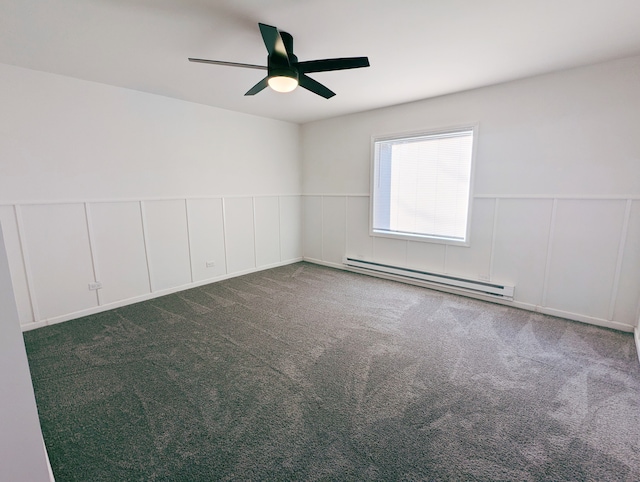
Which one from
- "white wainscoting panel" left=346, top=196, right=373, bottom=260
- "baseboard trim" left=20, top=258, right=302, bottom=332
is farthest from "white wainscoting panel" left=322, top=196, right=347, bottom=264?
"baseboard trim" left=20, top=258, right=302, bottom=332

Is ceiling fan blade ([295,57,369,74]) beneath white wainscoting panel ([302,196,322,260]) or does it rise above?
above

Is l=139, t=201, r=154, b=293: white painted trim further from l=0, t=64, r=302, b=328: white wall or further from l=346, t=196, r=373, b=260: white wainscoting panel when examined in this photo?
l=346, t=196, r=373, b=260: white wainscoting panel

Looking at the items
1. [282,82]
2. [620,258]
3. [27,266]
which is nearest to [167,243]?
[27,266]

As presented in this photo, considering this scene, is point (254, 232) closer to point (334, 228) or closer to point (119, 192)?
point (334, 228)

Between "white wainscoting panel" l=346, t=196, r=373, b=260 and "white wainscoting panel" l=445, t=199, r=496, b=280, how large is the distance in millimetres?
1372

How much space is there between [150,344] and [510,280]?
3.93m

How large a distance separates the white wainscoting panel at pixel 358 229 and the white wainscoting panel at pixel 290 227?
1.14 m

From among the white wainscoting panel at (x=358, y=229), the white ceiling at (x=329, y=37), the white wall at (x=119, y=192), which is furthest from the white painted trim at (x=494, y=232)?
the white wall at (x=119, y=192)

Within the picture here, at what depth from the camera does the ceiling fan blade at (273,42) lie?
1835 mm

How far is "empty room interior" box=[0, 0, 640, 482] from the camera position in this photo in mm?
1676

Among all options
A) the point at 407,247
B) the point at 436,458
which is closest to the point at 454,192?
the point at 407,247

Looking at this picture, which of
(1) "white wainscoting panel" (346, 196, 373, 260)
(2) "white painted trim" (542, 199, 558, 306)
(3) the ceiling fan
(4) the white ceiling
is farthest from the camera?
(1) "white wainscoting panel" (346, 196, 373, 260)

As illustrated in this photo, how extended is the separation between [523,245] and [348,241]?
2.52m

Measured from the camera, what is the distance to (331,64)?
2.24m
